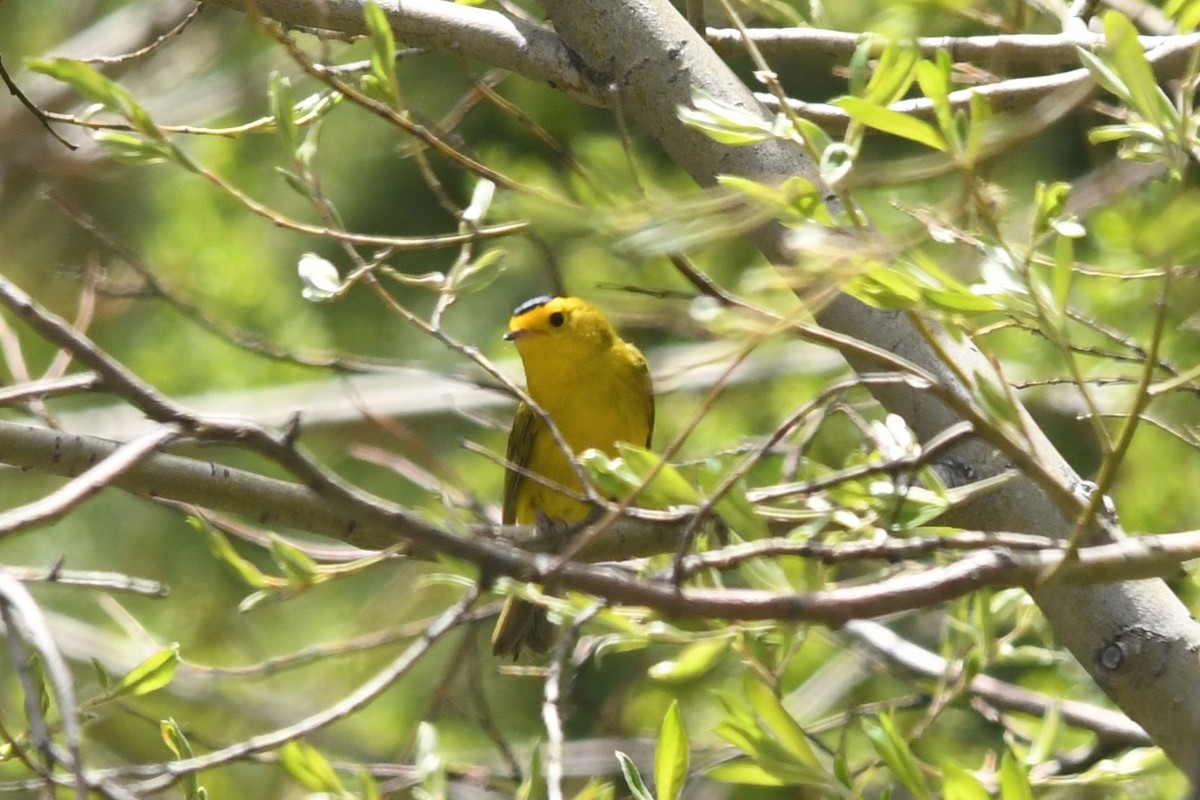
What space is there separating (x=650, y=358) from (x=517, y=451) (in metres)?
1.88

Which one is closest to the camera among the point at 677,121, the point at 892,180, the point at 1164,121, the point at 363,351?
the point at 892,180

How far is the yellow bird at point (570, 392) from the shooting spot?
4.05m

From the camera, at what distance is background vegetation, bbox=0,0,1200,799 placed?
4.61 feet

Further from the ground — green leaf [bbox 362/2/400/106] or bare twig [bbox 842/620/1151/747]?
green leaf [bbox 362/2/400/106]

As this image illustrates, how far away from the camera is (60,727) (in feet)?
6.56

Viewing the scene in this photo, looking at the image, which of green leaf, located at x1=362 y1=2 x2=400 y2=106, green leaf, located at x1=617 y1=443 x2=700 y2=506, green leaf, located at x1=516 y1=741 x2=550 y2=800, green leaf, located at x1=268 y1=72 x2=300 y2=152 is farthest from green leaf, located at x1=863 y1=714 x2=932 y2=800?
green leaf, located at x1=268 y1=72 x2=300 y2=152

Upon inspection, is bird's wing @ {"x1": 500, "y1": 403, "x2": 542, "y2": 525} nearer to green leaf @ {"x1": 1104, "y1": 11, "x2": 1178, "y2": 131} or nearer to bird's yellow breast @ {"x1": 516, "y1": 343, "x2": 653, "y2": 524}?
bird's yellow breast @ {"x1": 516, "y1": 343, "x2": 653, "y2": 524}

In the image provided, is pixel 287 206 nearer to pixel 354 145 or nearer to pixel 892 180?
pixel 354 145

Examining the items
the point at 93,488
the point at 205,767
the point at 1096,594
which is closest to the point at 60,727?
the point at 205,767

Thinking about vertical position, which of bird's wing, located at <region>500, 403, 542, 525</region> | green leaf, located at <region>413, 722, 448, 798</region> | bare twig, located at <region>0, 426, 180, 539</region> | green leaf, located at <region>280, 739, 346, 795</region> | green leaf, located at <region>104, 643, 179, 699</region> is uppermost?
bare twig, located at <region>0, 426, 180, 539</region>

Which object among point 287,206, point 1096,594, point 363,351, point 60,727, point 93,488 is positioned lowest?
point 363,351

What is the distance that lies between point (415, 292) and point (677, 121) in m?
4.33

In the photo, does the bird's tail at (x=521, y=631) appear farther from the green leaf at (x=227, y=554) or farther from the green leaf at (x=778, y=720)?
the green leaf at (x=778, y=720)

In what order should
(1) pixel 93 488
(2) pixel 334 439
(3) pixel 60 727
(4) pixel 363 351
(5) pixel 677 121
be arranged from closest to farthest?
(1) pixel 93 488 < (3) pixel 60 727 < (5) pixel 677 121 < (2) pixel 334 439 < (4) pixel 363 351
